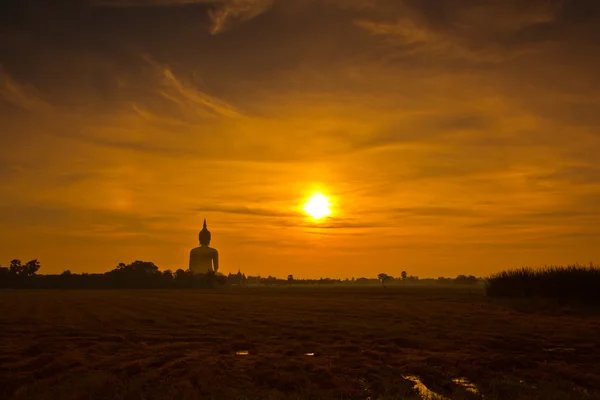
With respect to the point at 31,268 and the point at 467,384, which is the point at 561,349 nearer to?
the point at 467,384

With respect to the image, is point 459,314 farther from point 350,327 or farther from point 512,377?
point 512,377

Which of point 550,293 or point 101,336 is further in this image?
point 550,293

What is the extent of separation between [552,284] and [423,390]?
4004 centimetres

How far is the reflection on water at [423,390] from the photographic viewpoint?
46.5ft

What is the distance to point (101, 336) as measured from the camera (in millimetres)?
24797

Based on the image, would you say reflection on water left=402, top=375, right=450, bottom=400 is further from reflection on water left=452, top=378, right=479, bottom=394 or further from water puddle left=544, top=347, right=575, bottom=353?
water puddle left=544, top=347, right=575, bottom=353

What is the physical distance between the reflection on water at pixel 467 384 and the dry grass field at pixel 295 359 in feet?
0.10

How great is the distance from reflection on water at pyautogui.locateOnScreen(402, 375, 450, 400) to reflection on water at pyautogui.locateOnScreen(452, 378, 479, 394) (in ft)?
3.48

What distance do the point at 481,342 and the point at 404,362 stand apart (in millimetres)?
6626

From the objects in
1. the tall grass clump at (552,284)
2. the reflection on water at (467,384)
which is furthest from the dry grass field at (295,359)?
the tall grass clump at (552,284)

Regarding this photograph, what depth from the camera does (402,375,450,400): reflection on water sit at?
14.2 m

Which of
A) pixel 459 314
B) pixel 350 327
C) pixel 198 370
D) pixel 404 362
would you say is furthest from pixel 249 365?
pixel 459 314

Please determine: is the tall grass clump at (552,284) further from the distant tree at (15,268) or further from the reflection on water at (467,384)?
the distant tree at (15,268)

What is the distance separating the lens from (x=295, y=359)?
63.2ft
